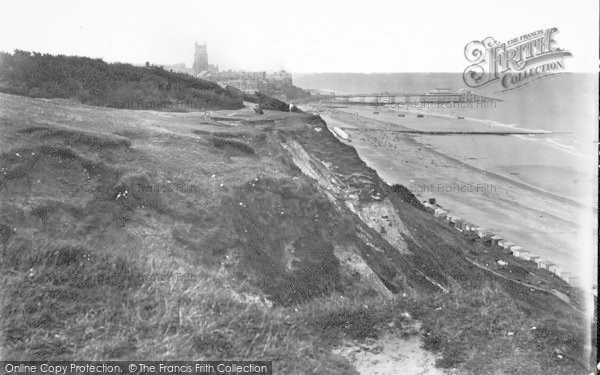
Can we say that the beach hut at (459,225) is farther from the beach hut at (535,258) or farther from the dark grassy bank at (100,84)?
the dark grassy bank at (100,84)

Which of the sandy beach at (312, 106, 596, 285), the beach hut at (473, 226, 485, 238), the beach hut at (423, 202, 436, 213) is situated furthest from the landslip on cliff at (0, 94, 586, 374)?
the sandy beach at (312, 106, 596, 285)

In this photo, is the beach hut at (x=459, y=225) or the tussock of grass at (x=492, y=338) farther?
the beach hut at (x=459, y=225)

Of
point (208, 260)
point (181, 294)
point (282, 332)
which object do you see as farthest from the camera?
point (208, 260)

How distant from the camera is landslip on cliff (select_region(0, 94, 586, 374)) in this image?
6.93 metres

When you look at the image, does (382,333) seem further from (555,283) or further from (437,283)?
(555,283)

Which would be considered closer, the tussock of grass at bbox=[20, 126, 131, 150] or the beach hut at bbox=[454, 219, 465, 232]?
the tussock of grass at bbox=[20, 126, 131, 150]

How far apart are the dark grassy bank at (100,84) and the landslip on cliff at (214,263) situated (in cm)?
1327

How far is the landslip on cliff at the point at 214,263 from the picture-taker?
6.93 metres

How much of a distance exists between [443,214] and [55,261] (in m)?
24.1

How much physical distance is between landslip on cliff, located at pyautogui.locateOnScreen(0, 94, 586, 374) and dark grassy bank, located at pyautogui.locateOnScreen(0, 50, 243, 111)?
13272 mm

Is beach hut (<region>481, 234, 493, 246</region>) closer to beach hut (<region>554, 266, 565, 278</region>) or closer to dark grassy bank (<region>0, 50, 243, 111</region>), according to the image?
beach hut (<region>554, 266, 565, 278</region>)

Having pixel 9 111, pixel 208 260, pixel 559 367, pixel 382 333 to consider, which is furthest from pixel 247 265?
pixel 9 111

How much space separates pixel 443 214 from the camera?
92.8ft

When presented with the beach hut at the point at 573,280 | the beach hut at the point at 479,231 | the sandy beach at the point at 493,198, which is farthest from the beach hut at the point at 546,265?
the beach hut at the point at 479,231
